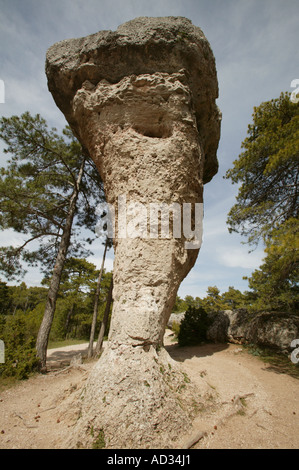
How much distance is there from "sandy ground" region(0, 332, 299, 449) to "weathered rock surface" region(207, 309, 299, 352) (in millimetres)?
1461

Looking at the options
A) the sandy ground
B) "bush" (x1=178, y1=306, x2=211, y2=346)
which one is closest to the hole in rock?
the sandy ground

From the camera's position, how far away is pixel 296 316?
782 centimetres

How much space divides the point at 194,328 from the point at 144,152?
879 cm

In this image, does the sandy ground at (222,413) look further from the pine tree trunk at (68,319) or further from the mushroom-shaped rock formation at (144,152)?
the pine tree trunk at (68,319)

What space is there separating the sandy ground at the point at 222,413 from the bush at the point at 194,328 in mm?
3788

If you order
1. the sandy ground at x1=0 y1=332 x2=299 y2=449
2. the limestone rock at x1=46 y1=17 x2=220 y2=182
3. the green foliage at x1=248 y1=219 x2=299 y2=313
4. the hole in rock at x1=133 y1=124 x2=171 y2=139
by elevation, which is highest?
the limestone rock at x1=46 y1=17 x2=220 y2=182

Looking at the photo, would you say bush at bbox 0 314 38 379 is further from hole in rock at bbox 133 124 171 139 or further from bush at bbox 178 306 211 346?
hole in rock at bbox 133 124 171 139

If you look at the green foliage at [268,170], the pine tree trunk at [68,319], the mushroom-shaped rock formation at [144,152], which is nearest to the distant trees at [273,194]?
the green foliage at [268,170]

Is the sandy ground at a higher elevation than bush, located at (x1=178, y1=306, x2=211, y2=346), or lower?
lower

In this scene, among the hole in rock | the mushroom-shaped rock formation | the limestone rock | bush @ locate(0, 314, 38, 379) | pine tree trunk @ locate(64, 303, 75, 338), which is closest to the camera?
the mushroom-shaped rock formation

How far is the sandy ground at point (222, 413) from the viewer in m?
3.34

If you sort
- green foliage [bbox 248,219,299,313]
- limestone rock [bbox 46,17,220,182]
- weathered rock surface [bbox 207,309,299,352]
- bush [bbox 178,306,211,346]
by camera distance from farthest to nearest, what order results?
bush [bbox 178,306,211,346] → weathered rock surface [bbox 207,309,299,352] → limestone rock [bbox 46,17,220,182] → green foliage [bbox 248,219,299,313]

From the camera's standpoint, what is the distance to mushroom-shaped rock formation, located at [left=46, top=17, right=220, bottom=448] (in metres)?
4.23

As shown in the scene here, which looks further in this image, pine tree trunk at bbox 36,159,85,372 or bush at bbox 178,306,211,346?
bush at bbox 178,306,211,346
